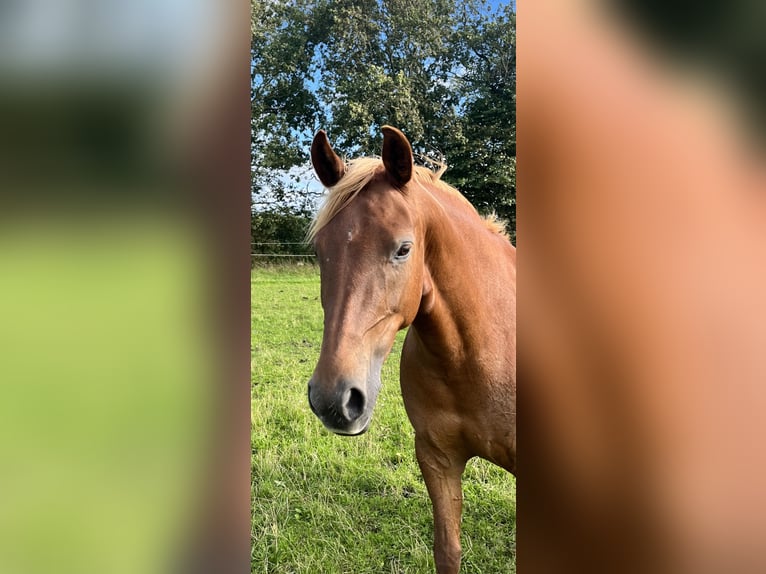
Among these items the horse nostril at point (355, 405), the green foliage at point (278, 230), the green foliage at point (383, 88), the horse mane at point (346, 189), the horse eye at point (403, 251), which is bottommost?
the horse nostril at point (355, 405)

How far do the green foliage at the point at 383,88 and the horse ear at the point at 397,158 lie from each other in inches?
47.0

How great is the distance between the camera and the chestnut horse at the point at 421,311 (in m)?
1.07

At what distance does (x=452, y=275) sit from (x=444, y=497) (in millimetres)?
738

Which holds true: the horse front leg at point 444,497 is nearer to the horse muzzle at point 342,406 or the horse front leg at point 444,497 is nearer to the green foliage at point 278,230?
the horse muzzle at point 342,406

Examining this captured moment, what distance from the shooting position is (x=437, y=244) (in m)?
1.30

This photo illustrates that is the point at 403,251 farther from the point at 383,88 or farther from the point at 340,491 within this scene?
the point at 383,88
